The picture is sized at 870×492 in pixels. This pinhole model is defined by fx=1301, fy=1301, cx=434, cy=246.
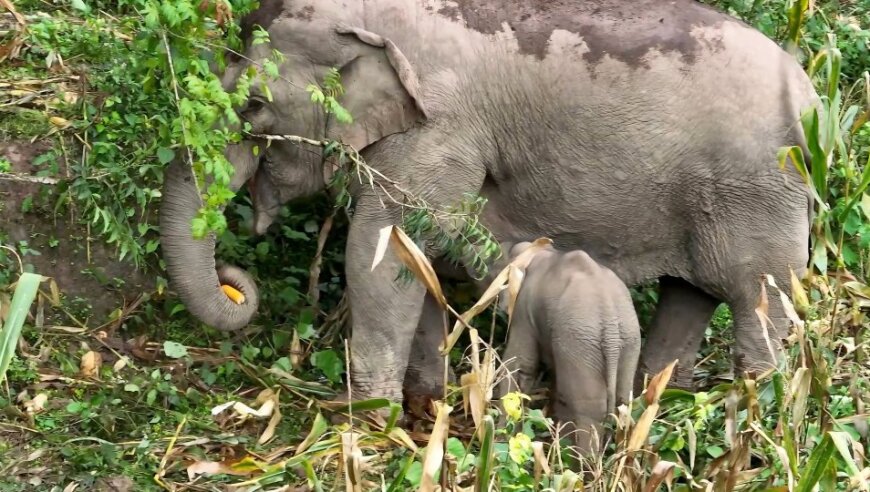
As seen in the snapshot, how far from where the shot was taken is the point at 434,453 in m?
3.56

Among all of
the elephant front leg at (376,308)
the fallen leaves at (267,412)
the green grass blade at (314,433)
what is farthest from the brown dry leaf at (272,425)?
the elephant front leg at (376,308)

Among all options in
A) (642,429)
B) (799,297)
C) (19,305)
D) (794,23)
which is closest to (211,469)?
(19,305)

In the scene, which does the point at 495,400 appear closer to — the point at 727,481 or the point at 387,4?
the point at 727,481

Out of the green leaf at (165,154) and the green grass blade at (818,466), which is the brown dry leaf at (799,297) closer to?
the green grass blade at (818,466)

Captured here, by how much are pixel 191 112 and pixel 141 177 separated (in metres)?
1.38

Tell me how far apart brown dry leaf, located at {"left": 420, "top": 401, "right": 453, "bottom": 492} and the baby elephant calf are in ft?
3.05

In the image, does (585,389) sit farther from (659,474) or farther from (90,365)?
(90,365)

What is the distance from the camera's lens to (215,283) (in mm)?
4953

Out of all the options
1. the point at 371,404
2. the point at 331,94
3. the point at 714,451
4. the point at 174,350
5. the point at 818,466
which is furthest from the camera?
the point at 174,350

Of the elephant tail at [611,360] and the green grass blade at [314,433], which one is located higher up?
the elephant tail at [611,360]

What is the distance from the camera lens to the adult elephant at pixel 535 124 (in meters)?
4.96

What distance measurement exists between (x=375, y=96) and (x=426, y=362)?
1347mm

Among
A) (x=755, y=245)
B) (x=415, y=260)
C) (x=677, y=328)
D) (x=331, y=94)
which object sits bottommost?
(x=677, y=328)

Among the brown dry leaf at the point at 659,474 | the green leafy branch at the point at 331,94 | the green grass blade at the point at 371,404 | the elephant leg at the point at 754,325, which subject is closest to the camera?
the brown dry leaf at the point at 659,474
